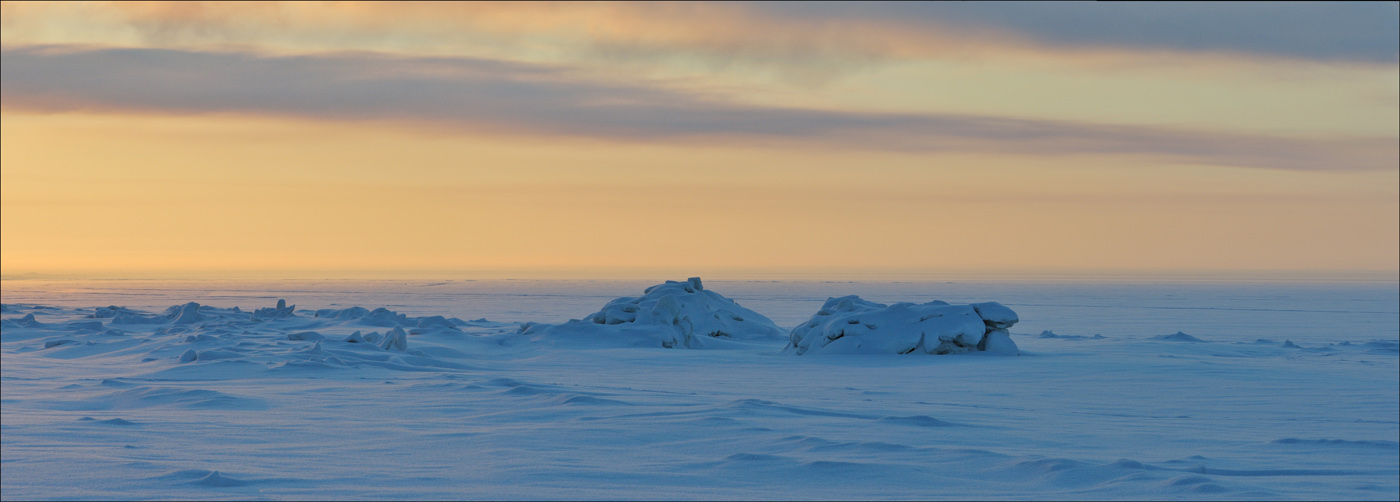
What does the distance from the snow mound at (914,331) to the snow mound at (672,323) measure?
7.91 ft

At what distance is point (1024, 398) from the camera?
1098 centimetres

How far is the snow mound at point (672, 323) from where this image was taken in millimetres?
18812

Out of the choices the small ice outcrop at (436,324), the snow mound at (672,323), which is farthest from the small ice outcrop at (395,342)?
the small ice outcrop at (436,324)

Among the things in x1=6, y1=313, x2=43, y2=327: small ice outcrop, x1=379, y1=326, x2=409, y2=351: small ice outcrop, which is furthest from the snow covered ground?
x1=6, y1=313, x2=43, y2=327: small ice outcrop

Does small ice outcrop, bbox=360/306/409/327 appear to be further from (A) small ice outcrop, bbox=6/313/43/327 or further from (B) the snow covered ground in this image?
(A) small ice outcrop, bbox=6/313/43/327

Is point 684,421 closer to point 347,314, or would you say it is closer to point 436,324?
point 436,324

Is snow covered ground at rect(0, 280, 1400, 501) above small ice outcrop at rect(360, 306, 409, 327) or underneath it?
underneath

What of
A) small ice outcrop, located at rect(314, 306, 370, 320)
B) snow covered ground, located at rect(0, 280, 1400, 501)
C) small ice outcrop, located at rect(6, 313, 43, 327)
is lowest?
snow covered ground, located at rect(0, 280, 1400, 501)

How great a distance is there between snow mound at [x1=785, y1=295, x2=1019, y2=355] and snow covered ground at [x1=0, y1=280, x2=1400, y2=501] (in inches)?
16.4

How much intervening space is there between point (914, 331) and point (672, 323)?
4.62 meters

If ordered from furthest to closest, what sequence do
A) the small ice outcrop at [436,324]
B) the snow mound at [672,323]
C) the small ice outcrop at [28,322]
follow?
the small ice outcrop at [28,322] → the small ice outcrop at [436,324] → the snow mound at [672,323]

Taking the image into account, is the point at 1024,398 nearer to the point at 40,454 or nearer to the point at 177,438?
the point at 177,438

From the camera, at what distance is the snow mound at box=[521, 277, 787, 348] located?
1881 centimetres

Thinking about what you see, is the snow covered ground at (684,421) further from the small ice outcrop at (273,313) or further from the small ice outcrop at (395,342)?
the small ice outcrop at (273,313)
